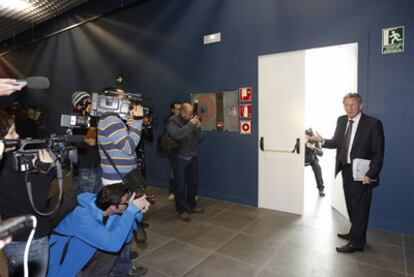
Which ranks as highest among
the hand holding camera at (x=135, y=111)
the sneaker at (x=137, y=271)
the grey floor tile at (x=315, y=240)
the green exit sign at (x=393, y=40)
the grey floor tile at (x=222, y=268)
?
the green exit sign at (x=393, y=40)

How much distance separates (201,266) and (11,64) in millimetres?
9582

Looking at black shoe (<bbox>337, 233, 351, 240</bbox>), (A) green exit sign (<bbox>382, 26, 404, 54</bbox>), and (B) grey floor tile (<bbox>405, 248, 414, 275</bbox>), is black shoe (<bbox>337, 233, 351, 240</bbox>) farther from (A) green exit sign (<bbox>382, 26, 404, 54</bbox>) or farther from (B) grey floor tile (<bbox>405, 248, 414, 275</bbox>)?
(A) green exit sign (<bbox>382, 26, 404, 54</bbox>)

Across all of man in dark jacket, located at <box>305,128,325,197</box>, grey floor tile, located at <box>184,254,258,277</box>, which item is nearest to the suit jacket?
grey floor tile, located at <box>184,254,258,277</box>

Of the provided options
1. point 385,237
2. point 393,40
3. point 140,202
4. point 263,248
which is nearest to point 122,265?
point 140,202

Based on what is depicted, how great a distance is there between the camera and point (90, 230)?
153 cm

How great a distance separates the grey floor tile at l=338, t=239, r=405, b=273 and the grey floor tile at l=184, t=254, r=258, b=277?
101 cm

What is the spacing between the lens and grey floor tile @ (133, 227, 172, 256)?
2.74m

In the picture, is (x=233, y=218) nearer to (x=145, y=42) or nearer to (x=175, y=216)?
(x=175, y=216)

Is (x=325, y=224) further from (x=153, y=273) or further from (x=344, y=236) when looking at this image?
Answer: (x=153, y=273)

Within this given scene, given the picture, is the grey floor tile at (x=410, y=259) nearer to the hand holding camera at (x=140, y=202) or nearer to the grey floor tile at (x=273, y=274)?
the grey floor tile at (x=273, y=274)

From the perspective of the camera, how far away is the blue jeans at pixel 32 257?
1330 mm

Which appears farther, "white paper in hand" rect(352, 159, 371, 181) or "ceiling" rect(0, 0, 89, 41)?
"ceiling" rect(0, 0, 89, 41)

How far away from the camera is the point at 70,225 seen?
1.57 meters

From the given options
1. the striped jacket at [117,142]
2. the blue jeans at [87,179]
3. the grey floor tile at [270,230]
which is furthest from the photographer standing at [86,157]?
the grey floor tile at [270,230]
